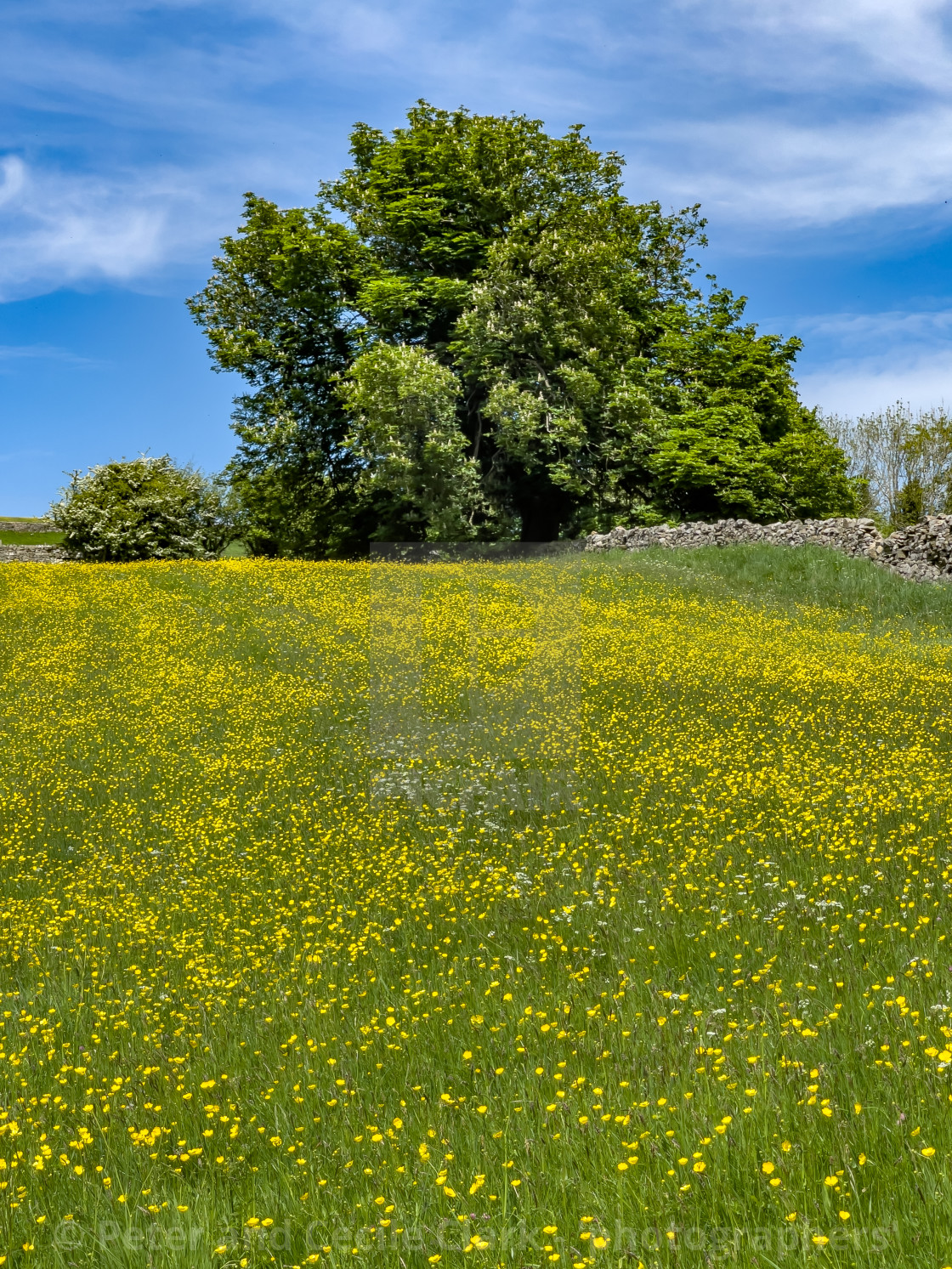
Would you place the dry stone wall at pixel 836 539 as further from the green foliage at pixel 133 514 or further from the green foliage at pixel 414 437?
the green foliage at pixel 133 514

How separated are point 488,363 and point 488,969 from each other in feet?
113

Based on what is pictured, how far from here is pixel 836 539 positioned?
29.8 meters

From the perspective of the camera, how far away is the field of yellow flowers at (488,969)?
13.1 ft

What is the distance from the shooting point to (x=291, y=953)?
822 centimetres

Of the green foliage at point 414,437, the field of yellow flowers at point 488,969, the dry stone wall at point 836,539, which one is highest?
the green foliage at point 414,437

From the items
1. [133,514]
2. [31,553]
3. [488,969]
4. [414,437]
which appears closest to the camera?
[488,969]

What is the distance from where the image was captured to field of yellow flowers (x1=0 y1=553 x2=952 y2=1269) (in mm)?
4000

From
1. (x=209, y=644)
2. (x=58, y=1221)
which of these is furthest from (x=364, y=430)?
(x=58, y=1221)

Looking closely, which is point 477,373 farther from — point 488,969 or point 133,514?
point 488,969

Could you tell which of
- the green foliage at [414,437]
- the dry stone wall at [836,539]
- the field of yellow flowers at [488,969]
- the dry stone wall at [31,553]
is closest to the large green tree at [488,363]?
the green foliage at [414,437]

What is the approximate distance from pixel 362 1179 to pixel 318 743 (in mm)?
10813

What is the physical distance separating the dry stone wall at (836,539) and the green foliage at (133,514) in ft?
59.7

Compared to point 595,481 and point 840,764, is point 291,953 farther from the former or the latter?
point 595,481

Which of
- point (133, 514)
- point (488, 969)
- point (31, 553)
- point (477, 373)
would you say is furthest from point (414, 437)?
point (488, 969)
